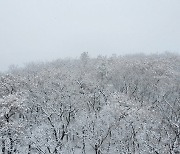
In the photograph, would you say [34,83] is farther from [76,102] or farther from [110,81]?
[110,81]

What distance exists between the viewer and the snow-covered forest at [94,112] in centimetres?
2394

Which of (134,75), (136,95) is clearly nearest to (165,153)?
(136,95)

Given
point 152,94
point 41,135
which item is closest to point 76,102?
point 41,135

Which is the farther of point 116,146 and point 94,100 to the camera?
point 94,100

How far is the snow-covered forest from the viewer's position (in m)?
23.9

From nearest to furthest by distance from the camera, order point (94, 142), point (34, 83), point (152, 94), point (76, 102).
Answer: point (94, 142) → point (76, 102) → point (34, 83) → point (152, 94)

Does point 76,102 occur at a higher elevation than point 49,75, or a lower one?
lower

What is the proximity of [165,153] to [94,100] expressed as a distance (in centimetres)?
1439

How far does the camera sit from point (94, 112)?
2823 cm

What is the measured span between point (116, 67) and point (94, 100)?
536 inches

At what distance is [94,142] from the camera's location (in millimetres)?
24406

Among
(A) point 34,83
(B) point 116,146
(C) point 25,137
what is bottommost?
(B) point 116,146

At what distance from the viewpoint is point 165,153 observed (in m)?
18.5

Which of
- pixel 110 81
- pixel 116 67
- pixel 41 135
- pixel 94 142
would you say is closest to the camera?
pixel 94 142
